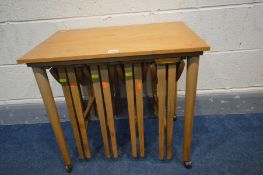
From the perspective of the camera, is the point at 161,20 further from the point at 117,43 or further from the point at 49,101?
the point at 49,101

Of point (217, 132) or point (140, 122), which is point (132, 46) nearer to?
point (140, 122)

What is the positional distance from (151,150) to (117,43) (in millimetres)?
845

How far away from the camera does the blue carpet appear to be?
143 cm

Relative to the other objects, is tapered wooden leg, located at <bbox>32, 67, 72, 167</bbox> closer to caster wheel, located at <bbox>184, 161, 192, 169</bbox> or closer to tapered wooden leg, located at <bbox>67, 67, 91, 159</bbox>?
tapered wooden leg, located at <bbox>67, 67, 91, 159</bbox>

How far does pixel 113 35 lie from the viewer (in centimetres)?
133

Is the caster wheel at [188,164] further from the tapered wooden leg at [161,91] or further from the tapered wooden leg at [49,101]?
the tapered wooden leg at [49,101]

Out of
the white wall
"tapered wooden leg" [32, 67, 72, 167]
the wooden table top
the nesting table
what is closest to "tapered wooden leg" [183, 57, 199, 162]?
the nesting table

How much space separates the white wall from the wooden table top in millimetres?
146

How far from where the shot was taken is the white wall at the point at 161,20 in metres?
1.54

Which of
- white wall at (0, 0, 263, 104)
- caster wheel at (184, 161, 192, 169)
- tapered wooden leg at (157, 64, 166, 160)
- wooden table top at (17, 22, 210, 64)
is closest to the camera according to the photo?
wooden table top at (17, 22, 210, 64)

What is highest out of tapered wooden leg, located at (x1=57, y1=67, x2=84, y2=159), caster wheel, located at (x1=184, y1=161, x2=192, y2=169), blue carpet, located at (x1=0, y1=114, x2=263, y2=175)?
tapered wooden leg, located at (x1=57, y1=67, x2=84, y2=159)

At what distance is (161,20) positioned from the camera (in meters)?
1.59

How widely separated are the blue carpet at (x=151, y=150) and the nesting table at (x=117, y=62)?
0.09 m

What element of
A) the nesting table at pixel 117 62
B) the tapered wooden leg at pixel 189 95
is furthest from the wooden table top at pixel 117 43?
the tapered wooden leg at pixel 189 95
